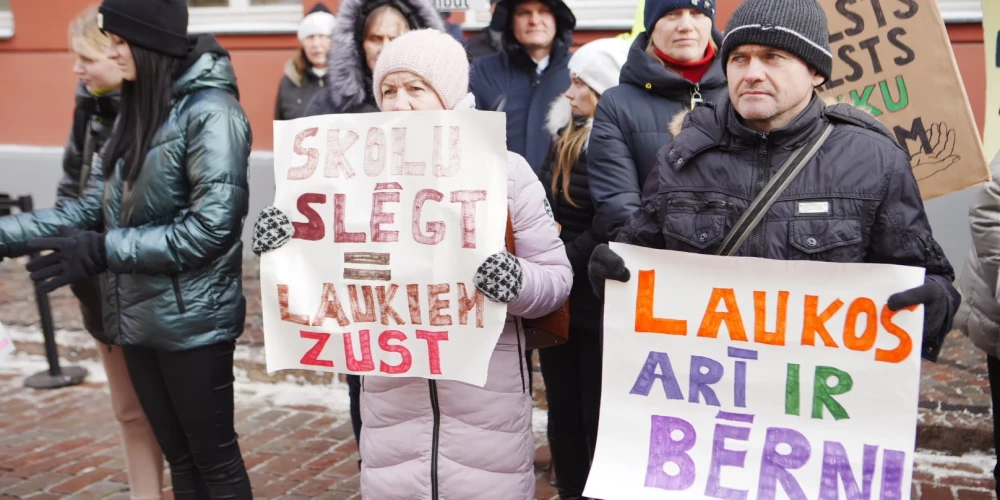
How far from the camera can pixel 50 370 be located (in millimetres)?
5938

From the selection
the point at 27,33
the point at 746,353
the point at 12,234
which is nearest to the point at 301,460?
the point at 12,234

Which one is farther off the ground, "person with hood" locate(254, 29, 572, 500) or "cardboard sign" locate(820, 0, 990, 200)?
"cardboard sign" locate(820, 0, 990, 200)

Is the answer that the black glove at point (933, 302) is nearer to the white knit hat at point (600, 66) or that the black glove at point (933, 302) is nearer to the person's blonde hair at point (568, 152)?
the person's blonde hair at point (568, 152)

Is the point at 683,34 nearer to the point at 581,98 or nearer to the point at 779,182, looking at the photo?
the point at 581,98

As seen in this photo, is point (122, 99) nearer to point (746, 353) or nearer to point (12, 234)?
point (12, 234)

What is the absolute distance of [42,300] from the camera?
18.5 feet

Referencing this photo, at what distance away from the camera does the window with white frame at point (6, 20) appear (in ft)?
30.6

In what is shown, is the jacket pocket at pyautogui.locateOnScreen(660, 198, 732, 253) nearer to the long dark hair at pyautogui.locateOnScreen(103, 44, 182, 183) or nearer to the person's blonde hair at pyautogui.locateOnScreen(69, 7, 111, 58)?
the long dark hair at pyautogui.locateOnScreen(103, 44, 182, 183)

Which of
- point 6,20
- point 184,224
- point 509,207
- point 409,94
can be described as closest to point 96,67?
point 184,224

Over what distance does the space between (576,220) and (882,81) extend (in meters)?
1.12

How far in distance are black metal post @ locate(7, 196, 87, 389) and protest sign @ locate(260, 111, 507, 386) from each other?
3.57 m

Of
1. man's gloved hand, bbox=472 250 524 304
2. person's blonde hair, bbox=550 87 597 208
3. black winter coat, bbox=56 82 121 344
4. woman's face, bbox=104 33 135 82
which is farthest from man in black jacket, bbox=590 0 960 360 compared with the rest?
black winter coat, bbox=56 82 121 344

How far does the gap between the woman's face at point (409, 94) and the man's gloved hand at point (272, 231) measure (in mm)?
429

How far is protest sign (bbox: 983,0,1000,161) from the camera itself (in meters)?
3.24
